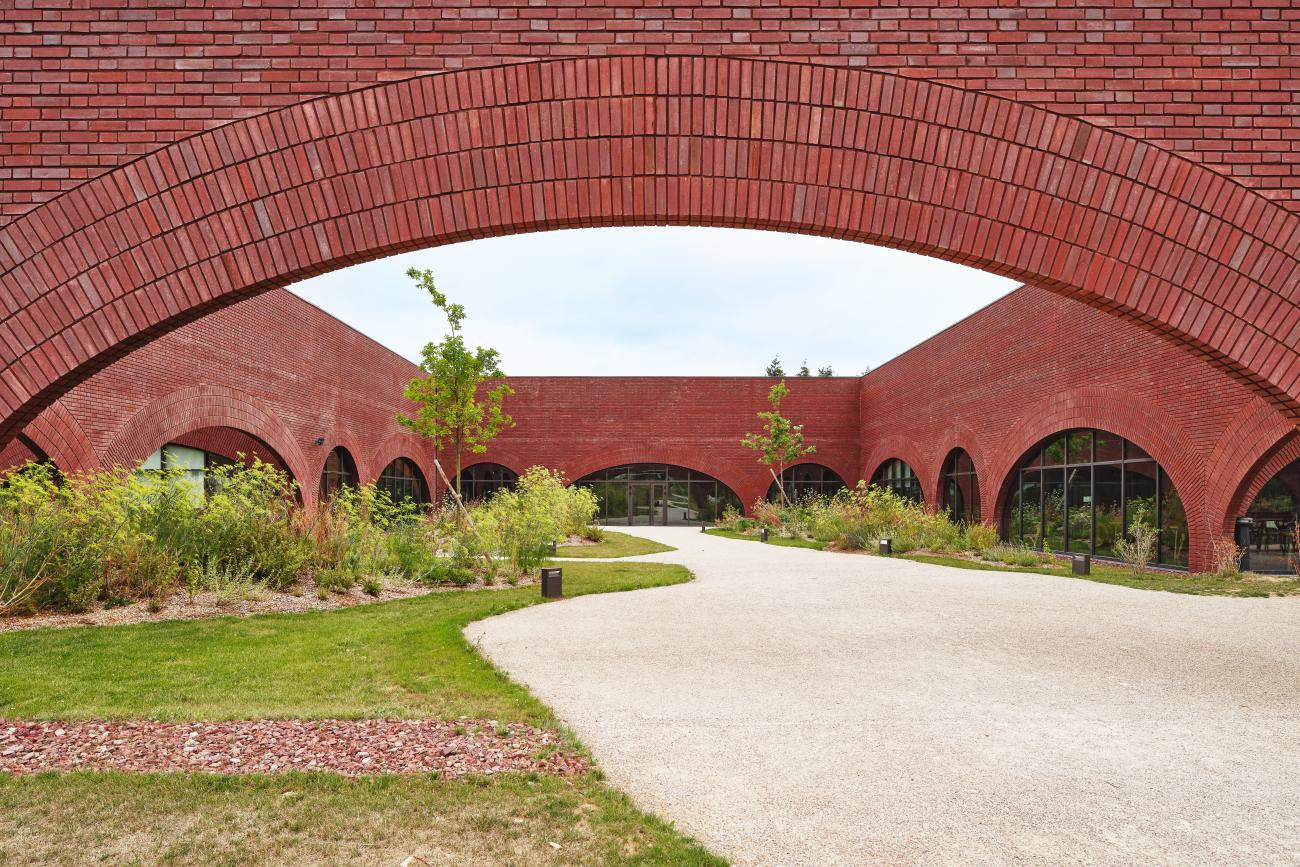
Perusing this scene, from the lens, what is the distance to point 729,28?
443cm

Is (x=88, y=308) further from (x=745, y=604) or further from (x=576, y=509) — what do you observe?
(x=576, y=509)

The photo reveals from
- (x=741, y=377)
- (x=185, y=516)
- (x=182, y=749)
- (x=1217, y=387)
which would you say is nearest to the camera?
(x=182, y=749)

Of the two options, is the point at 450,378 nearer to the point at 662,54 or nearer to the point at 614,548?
the point at 614,548

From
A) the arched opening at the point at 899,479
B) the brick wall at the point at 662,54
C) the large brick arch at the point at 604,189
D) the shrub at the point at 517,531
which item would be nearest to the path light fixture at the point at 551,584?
the shrub at the point at 517,531

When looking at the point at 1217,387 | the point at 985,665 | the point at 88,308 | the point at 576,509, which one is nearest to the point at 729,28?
the point at 88,308

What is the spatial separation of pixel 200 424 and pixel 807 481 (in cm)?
2372

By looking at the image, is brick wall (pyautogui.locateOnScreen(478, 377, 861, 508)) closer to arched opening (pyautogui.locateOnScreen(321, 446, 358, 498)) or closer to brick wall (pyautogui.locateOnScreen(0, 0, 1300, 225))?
arched opening (pyautogui.locateOnScreen(321, 446, 358, 498))

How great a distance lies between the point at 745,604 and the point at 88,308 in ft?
27.2

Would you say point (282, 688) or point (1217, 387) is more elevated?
point (1217, 387)

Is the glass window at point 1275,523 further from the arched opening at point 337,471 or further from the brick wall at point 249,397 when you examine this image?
the arched opening at point 337,471

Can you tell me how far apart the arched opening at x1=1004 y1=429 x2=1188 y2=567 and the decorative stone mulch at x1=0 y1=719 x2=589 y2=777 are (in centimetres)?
1460

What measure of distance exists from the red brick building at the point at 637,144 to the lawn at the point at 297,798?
201 cm

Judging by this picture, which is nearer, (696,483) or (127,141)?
(127,141)

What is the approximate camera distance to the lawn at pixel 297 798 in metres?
3.54
